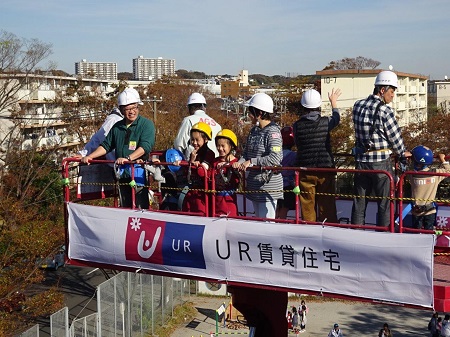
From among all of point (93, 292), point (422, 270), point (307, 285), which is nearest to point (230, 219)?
point (307, 285)

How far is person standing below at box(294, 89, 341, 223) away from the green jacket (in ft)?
7.04

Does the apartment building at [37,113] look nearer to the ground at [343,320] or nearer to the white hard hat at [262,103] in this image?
the ground at [343,320]

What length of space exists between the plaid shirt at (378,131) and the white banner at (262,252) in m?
1.32

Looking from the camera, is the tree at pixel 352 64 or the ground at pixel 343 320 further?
the tree at pixel 352 64

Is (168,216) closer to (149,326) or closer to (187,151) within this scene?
(187,151)

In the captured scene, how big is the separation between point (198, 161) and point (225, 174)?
408 millimetres

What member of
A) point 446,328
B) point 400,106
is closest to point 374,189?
point 446,328

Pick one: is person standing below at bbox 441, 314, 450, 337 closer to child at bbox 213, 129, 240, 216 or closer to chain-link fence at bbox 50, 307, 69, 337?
chain-link fence at bbox 50, 307, 69, 337

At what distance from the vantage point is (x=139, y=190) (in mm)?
8906

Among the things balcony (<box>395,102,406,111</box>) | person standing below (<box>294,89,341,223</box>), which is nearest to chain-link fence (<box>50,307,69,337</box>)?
person standing below (<box>294,89,341,223</box>)

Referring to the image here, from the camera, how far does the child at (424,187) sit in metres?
8.12

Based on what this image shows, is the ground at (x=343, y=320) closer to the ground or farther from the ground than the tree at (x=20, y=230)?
closer to the ground

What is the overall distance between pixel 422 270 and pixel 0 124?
3871cm

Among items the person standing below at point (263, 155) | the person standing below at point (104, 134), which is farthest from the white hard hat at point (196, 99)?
the person standing below at point (263, 155)
